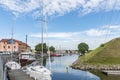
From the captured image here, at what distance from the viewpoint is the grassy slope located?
10868cm

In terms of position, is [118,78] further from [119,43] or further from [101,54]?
[119,43]

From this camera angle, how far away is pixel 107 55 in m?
116

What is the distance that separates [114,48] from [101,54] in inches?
385

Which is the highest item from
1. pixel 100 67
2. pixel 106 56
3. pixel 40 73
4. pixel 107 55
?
pixel 107 55

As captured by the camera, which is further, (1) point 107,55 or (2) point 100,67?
(1) point 107,55

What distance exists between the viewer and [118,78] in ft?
229

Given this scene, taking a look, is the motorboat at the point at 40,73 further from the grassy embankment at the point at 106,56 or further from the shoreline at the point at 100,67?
the grassy embankment at the point at 106,56

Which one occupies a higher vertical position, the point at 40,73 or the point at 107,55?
the point at 107,55

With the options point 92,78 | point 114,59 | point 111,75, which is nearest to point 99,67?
point 114,59

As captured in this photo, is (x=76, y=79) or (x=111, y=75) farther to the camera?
(x=111, y=75)

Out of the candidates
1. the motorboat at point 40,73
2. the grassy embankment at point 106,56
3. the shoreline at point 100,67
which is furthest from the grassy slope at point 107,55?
the motorboat at point 40,73

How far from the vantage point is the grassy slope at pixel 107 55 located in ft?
357

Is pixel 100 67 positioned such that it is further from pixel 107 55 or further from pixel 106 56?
pixel 107 55

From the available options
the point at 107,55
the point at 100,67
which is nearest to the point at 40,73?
the point at 100,67
